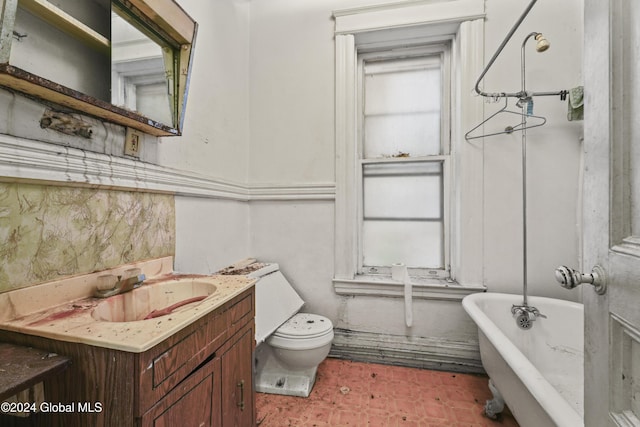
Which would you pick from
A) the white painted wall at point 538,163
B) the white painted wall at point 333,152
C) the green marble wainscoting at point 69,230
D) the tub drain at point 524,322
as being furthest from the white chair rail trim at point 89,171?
the tub drain at point 524,322

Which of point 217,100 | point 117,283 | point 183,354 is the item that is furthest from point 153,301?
point 217,100

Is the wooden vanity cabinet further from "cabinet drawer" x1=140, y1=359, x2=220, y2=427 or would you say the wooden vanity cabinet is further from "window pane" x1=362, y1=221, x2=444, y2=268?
"window pane" x1=362, y1=221, x2=444, y2=268

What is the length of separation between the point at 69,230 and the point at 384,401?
67.8 inches

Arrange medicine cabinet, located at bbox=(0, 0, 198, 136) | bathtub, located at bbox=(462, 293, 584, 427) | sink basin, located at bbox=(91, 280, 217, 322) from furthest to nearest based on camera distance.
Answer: bathtub, located at bbox=(462, 293, 584, 427), sink basin, located at bbox=(91, 280, 217, 322), medicine cabinet, located at bbox=(0, 0, 198, 136)

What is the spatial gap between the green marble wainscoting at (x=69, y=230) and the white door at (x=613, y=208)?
60.2 inches

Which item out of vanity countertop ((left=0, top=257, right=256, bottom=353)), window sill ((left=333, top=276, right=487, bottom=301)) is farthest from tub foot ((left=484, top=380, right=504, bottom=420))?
vanity countertop ((left=0, top=257, right=256, bottom=353))

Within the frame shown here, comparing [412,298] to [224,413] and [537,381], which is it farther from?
[224,413]

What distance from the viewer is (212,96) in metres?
1.69

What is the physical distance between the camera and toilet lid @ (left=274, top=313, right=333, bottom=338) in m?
1.52

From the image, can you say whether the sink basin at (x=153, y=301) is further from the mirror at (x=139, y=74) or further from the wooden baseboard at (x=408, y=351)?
the wooden baseboard at (x=408, y=351)

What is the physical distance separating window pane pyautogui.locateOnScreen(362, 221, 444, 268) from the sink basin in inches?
53.0

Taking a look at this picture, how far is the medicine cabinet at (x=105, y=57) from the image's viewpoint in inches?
29.7

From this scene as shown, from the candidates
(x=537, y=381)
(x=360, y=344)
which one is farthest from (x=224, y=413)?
(x=360, y=344)

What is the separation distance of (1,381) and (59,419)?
22 centimetres
